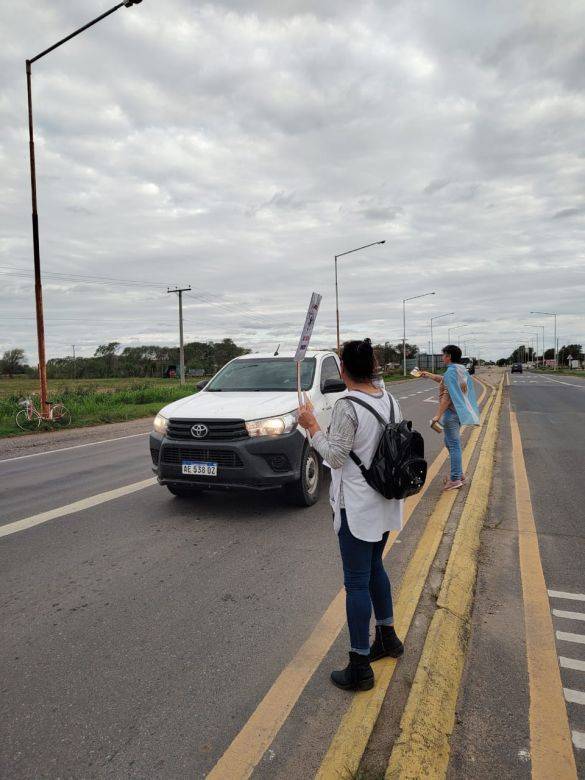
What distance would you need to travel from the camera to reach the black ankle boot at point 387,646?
2.84 metres

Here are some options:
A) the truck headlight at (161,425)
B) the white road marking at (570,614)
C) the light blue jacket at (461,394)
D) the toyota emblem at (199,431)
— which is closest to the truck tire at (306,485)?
the toyota emblem at (199,431)

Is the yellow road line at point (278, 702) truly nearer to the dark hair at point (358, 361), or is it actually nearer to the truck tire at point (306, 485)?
the dark hair at point (358, 361)

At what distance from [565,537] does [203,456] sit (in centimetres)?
351

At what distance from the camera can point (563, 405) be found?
19016 millimetres

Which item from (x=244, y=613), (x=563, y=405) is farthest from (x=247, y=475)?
(x=563, y=405)

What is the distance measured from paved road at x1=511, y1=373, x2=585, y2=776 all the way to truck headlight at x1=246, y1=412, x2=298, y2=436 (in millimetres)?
2586

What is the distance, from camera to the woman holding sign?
257 cm

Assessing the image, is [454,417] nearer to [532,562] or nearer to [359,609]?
[532,562]

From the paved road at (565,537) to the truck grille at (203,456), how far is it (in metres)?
2.86

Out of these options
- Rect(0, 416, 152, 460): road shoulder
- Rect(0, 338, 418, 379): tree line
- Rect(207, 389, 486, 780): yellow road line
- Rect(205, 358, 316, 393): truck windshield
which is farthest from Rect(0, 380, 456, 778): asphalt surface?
Rect(0, 338, 418, 379): tree line

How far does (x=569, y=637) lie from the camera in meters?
3.05

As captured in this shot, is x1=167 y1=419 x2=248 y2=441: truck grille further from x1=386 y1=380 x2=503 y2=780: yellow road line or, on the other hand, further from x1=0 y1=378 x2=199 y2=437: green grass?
x1=0 y1=378 x2=199 y2=437: green grass

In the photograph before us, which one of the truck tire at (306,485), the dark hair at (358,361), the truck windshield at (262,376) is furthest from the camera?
the truck windshield at (262,376)

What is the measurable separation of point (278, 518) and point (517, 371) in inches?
3579
